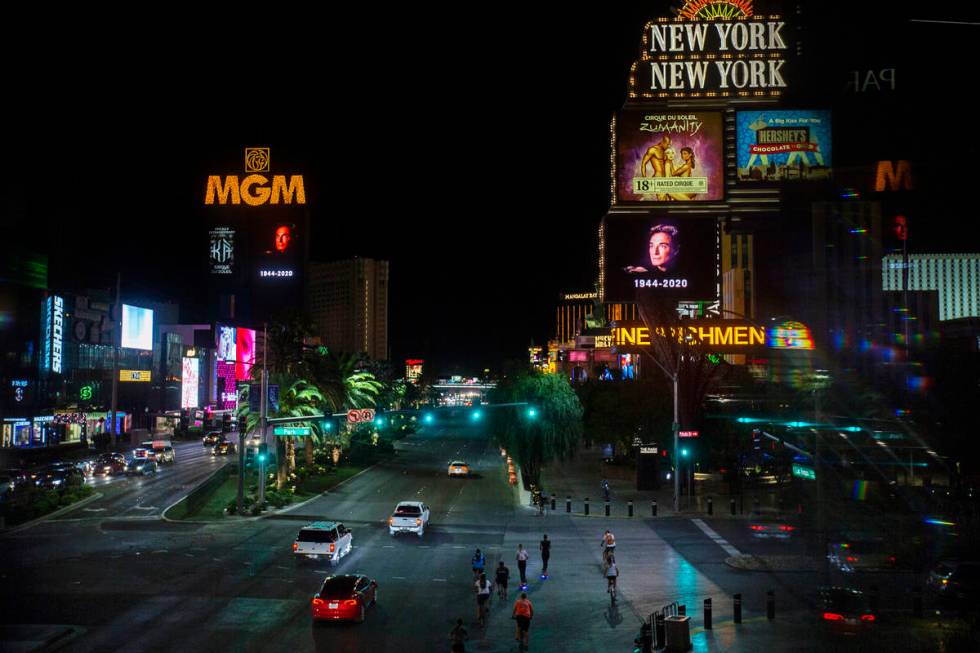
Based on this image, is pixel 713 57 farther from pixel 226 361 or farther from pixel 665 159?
pixel 226 361

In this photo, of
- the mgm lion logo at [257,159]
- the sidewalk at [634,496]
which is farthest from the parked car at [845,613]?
the mgm lion logo at [257,159]

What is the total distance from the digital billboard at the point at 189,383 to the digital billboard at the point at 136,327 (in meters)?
6.15

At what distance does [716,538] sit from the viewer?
35500 millimetres

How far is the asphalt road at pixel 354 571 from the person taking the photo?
66.6ft

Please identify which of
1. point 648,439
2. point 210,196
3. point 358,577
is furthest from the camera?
point 210,196

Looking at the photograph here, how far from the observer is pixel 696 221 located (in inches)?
1736

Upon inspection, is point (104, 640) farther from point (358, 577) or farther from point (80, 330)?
point (80, 330)

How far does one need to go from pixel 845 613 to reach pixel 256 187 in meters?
122

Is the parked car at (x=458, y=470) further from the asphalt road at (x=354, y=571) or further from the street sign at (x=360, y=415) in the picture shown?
the street sign at (x=360, y=415)

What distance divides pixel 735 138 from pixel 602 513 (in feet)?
70.7

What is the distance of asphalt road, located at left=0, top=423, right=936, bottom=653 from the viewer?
2030cm

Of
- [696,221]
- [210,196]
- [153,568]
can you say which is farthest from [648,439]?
[210,196]

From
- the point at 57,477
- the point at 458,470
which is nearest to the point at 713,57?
the point at 458,470

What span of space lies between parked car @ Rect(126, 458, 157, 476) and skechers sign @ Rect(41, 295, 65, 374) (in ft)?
91.4
